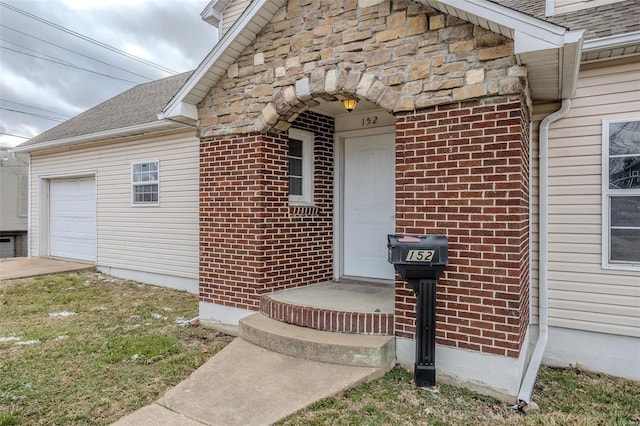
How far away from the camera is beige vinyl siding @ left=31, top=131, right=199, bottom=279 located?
7.93 m

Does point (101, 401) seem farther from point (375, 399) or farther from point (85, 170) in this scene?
point (85, 170)

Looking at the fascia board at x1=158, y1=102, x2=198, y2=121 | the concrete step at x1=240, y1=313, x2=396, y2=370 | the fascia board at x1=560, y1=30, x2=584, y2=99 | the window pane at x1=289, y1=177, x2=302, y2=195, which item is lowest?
the concrete step at x1=240, y1=313, x2=396, y2=370

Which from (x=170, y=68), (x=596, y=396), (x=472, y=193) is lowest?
(x=596, y=396)

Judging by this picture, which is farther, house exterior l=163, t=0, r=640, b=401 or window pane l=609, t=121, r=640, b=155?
window pane l=609, t=121, r=640, b=155

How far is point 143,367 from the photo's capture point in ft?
13.4

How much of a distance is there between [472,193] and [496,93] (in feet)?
2.88

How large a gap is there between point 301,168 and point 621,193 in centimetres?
375

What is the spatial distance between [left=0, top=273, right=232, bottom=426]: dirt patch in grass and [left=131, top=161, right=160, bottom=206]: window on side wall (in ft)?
6.98

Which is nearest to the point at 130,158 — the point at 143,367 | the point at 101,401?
the point at 143,367

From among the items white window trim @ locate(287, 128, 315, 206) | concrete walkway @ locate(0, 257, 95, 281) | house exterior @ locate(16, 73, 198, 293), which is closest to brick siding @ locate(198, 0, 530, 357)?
white window trim @ locate(287, 128, 315, 206)

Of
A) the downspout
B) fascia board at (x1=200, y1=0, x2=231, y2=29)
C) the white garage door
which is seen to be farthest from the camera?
the white garage door

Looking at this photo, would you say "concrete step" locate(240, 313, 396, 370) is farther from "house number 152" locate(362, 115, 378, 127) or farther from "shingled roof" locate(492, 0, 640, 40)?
"shingled roof" locate(492, 0, 640, 40)

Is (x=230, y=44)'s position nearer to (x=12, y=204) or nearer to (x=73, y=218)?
(x=73, y=218)

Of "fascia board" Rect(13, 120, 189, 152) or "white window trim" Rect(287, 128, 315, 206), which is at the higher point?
"fascia board" Rect(13, 120, 189, 152)
